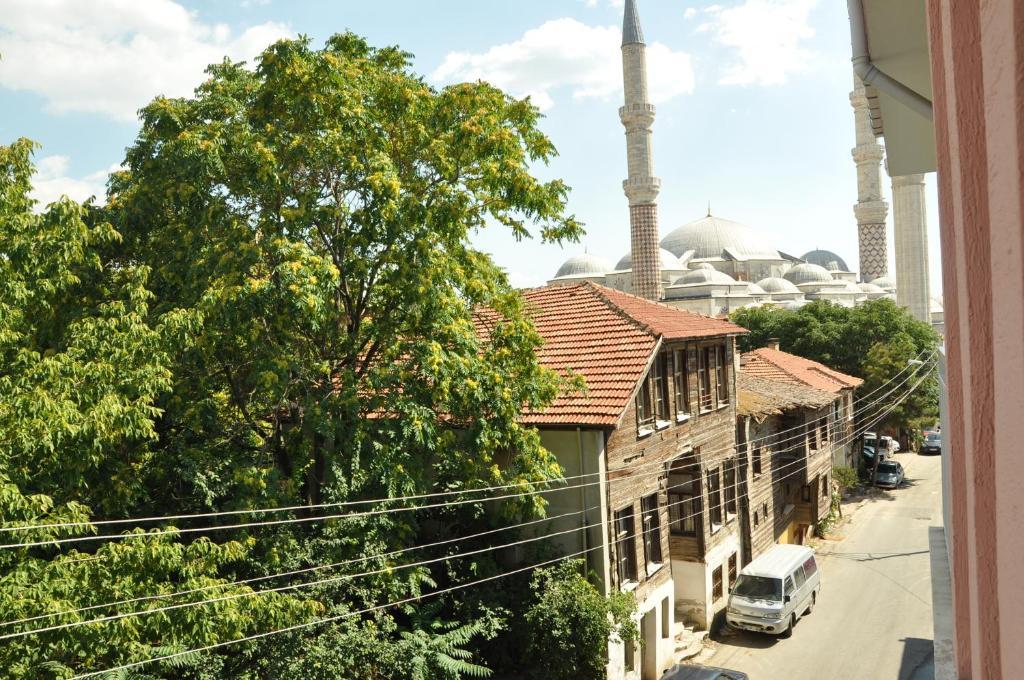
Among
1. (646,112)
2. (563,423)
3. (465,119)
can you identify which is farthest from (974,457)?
(646,112)

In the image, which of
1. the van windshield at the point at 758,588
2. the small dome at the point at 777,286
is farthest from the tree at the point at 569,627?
the small dome at the point at 777,286

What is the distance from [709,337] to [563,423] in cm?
616

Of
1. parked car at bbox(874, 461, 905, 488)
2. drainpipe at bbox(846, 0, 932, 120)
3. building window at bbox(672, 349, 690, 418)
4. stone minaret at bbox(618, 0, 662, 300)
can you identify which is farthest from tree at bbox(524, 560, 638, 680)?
stone minaret at bbox(618, 0, 662, 300)

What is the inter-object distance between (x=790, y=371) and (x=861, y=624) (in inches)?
479

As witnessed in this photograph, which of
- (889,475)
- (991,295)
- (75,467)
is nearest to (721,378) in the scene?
(75,467)

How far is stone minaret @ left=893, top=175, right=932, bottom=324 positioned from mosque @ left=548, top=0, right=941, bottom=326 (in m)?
0.07

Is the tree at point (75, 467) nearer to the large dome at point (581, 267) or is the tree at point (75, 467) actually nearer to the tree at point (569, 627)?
the tree at point (569, 627)

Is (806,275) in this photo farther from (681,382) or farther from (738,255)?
(681,382)

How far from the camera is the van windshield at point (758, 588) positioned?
1892cm

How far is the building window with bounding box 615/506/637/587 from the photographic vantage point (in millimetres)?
15328

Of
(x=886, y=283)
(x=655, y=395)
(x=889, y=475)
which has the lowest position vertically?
(x=889, y=475)

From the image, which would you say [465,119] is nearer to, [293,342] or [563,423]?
[293,342]

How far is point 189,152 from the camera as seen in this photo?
1065 centimetres

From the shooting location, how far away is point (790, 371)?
99.2 ft
